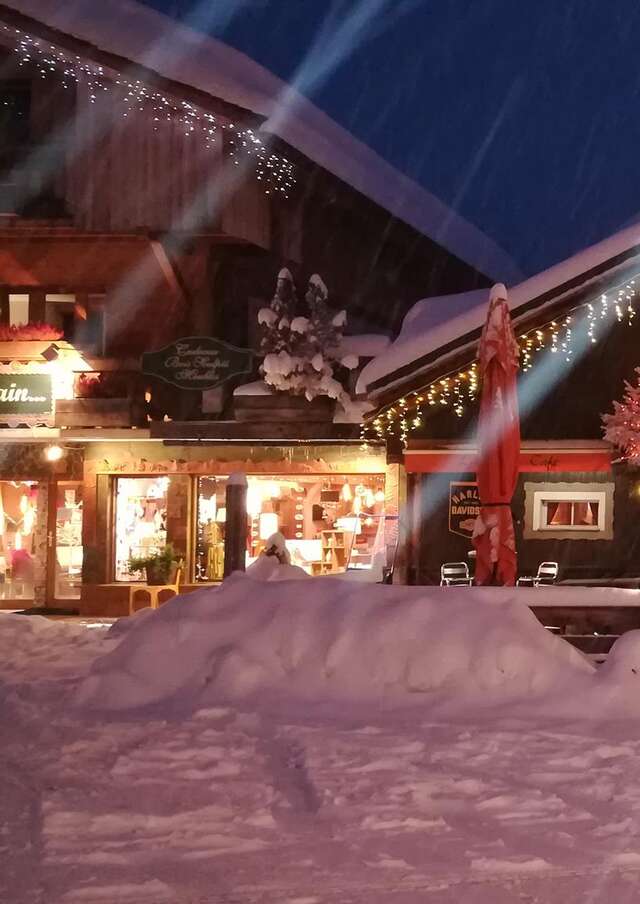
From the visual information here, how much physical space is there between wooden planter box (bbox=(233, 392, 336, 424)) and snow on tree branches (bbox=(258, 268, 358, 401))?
13 cm

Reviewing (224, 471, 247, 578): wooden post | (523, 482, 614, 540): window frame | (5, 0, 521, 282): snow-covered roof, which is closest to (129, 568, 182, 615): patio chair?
(224, 471, 247, 578): wooden post

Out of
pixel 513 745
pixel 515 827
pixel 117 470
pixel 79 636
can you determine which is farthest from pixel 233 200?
pixel 515 827

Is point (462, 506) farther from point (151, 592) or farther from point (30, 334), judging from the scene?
point (30, 334)

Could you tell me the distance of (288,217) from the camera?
2202 centimetres

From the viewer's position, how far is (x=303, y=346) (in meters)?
18.7

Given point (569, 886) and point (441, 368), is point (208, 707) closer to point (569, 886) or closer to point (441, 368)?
point (569, 886)

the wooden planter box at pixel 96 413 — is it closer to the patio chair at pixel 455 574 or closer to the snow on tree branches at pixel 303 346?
the snow on tree branches at pixel 303 346

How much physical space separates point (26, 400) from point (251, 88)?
972 cm

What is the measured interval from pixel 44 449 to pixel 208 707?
12011 mm

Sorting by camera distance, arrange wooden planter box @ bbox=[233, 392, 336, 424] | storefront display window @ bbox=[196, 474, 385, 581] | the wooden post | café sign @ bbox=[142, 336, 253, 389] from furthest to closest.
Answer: storefront display window @ bbox=[196, 474, 385, 581]
wooden planter box @ bbox=[233, 392, 336, 424]
café sign @ bbox=[142, 336, 253, 389]
the wooden post

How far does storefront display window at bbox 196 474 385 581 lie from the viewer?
63.2ft

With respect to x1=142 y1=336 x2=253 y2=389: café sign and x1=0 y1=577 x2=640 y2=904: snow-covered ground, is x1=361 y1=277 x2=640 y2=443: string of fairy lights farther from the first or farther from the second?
x1=0 y1=577 x2=640 y2=904: snow-covered ground

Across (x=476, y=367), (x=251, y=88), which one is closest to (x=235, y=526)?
(x=476, y=367)

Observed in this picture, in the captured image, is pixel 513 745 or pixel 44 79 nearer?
pixel 513 745
